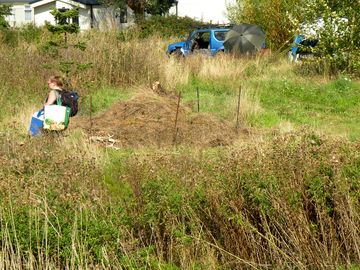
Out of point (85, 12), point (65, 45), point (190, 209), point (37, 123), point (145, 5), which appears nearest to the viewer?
point (190, 209)

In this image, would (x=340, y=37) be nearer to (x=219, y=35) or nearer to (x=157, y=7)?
(x=219, y=35)

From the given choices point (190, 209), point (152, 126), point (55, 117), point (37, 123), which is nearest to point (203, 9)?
point (152, 126)

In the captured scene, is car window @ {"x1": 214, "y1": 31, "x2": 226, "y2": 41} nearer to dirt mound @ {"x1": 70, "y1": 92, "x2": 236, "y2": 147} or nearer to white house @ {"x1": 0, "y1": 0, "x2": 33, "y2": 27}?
dirt mound @ {"x1": 70, "y1": 92, "x2": 236, "y2": 147}

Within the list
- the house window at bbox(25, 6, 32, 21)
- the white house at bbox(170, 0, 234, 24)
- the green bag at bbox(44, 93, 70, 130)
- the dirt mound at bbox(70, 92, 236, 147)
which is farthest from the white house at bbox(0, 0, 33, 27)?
the green bag at bbox(44, 93, 70, 130)

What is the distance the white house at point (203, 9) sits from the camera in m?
43.0

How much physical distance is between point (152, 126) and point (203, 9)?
35.2 m

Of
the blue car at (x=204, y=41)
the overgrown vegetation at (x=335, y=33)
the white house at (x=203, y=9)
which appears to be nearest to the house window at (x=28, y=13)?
the white house at (x=203, y=9)

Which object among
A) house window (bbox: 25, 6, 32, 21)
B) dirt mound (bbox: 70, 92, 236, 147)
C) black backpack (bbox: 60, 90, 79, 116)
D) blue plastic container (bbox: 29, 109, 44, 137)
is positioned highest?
house window (bbox: 25, 6, 32, 21)

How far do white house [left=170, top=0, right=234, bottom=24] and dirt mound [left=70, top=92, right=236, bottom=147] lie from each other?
32.2 meters

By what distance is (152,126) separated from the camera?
990 cm

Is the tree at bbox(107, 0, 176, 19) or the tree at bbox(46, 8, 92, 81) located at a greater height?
the tree at bbox(107, 0, 176, 19)

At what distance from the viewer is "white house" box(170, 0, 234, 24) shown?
1694 inches

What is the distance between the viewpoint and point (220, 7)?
1710 inches

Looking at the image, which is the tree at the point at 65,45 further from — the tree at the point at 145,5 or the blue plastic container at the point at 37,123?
the tree at the point at 145,5
